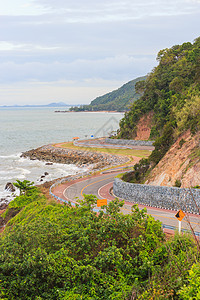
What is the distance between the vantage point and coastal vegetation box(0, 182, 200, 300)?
9156 millimetres

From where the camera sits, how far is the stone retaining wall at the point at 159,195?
19.8m

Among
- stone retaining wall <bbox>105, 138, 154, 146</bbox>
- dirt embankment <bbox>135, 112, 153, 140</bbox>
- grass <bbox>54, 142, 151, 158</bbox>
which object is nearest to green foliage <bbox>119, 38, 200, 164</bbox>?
dirt embankment <bbox>135, 112, 153, 140</bbox>

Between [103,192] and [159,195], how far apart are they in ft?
25.3

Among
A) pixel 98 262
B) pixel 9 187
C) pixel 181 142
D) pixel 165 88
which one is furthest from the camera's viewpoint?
pixel 165 88

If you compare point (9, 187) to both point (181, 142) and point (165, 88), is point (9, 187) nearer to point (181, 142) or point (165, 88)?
point (181, 142)

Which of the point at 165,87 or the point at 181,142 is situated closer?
→ the point at 181,142

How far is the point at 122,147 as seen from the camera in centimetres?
6244

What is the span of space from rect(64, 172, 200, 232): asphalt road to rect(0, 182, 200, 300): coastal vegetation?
6.21 metres

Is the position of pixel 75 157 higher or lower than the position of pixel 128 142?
lower

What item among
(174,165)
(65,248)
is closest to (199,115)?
(174,165)

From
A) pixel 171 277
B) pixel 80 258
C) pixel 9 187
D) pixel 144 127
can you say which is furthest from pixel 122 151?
pixel 171 277

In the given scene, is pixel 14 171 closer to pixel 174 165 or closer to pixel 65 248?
pixel 174 165

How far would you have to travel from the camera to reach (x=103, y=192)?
92.7ft

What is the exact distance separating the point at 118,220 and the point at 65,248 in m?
2.76
